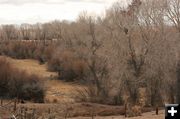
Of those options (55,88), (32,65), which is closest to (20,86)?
(55,88)

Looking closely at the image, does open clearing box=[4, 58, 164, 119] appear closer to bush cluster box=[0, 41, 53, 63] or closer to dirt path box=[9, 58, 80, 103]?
dirt path box=[9, 58, 80, 103]

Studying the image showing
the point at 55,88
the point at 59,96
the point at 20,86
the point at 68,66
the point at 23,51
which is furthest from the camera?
the point at 23,51

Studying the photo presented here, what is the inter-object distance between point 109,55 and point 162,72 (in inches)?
238

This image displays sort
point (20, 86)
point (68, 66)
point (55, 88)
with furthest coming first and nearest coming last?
point (68, 66) → point (55, 88) → point (20, 86)

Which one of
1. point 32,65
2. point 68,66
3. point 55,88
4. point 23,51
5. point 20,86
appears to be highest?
point 23,51

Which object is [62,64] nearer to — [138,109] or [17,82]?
[17,82]

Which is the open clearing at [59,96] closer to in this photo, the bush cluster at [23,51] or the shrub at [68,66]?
the shrub at [68,66]

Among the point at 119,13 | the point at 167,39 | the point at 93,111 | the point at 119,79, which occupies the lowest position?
the point at 93,111

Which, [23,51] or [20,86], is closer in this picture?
[20,86]

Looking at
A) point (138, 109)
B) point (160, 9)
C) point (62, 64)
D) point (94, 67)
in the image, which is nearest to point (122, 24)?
point (160, 9)

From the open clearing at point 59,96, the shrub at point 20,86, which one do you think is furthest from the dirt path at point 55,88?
the shrub at point 20,86

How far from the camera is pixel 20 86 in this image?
43.0 metres

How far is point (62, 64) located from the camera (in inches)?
2323

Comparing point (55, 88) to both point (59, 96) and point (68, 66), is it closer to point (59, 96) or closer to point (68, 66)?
point (59, 96)
